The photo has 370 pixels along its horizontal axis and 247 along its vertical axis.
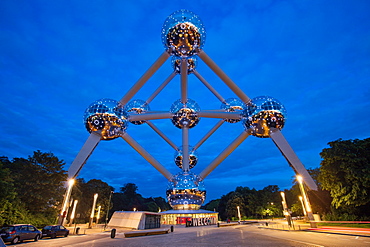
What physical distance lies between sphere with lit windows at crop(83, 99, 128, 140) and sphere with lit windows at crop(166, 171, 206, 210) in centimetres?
978

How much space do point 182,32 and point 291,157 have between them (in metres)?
15.5

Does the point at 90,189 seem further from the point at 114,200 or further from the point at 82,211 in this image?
the point at 114,200

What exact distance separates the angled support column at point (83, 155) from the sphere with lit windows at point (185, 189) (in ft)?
34.3

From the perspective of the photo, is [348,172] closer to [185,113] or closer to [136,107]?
[185,113]

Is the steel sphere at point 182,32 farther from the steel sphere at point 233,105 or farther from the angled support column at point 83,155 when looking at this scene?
the steel sphere at point 233,105

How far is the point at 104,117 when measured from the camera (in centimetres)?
2128

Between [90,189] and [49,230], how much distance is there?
126ft

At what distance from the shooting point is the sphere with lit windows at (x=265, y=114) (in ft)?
69.4

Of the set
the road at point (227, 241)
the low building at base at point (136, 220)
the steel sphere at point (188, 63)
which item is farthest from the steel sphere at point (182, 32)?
the low building at base at point (136, 220)

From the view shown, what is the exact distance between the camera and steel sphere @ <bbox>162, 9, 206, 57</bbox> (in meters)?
19.1

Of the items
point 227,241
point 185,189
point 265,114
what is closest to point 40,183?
point 185,189

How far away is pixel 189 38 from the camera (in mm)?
19453

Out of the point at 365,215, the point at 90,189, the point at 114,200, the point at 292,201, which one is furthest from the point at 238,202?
the point at 365,215

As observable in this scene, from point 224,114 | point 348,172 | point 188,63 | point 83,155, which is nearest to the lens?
point 348,172
